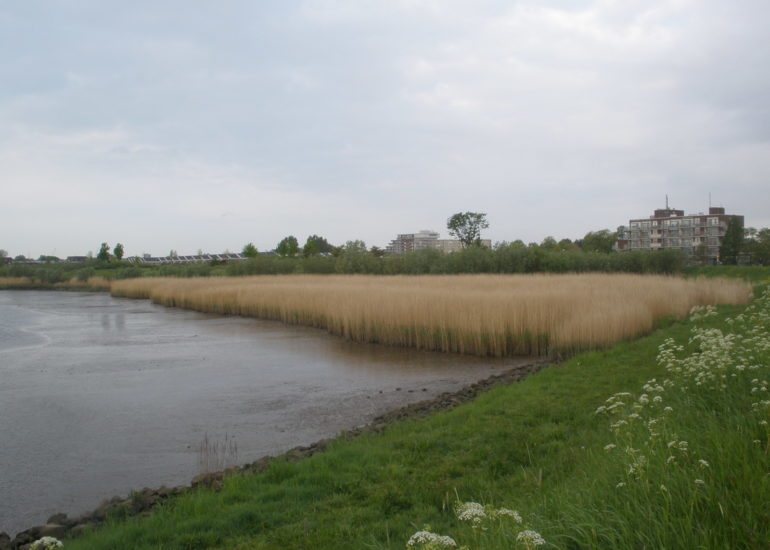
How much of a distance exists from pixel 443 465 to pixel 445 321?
37.3 feet

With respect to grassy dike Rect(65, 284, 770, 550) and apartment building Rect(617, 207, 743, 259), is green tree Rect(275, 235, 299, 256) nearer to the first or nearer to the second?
apartment building Rect(617, 207, 743, 259)

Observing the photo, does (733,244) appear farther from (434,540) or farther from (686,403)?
(434,540)

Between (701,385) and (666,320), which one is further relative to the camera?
(666,320)

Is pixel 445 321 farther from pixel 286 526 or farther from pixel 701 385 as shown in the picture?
pixel 286 526

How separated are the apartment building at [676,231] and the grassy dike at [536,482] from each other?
299 ft

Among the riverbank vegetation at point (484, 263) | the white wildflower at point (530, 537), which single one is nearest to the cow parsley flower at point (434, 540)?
the white wildflower at point (530, 537)

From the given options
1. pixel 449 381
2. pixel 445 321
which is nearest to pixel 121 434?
pixel 449 381

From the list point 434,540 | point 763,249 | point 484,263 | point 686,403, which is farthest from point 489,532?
point 763,249

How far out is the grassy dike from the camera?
9.66 feet

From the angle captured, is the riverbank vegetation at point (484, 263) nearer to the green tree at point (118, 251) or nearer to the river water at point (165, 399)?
the river water at point (165, 399)

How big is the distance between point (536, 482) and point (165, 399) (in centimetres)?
842

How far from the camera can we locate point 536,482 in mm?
4848

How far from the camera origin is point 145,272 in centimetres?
6506

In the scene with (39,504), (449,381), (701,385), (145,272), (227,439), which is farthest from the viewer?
(145,272)
